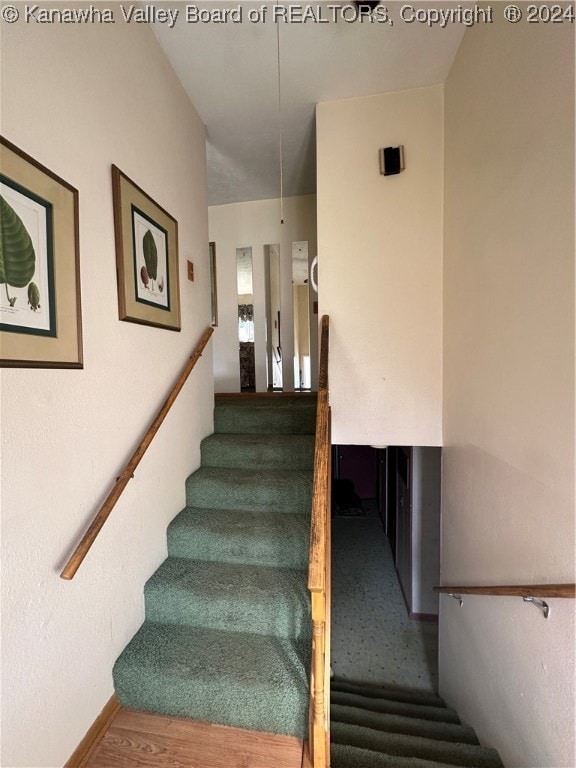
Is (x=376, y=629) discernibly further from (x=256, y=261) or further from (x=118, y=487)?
(x=256, y=261)

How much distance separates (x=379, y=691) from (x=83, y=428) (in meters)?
3.56

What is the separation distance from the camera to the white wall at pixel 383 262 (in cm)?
233

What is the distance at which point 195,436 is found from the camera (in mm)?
2400

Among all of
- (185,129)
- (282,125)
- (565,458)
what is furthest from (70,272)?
(282,125)

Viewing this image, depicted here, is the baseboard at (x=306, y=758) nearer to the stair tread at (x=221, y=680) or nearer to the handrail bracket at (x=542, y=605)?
the stair tread at (x=221, y=680)

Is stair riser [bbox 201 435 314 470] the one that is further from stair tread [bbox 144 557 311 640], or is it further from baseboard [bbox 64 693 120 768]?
baseboard [bbox 64 693 120 768]

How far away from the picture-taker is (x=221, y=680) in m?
1.43

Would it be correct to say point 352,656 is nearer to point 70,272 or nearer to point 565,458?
point 565,458

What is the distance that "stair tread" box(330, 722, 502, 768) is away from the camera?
1584mm

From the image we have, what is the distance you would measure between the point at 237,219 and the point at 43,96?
314 centimetres

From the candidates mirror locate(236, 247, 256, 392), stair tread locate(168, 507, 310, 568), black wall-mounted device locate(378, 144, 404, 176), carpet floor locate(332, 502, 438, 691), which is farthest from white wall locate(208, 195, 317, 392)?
carpet floor locate(332, 502, 438, 691)

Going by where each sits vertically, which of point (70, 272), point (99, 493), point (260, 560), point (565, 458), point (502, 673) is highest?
point (70, 272)

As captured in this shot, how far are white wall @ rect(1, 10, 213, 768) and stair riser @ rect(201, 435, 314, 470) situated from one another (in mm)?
450

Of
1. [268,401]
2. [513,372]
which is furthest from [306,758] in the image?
[268,401]
